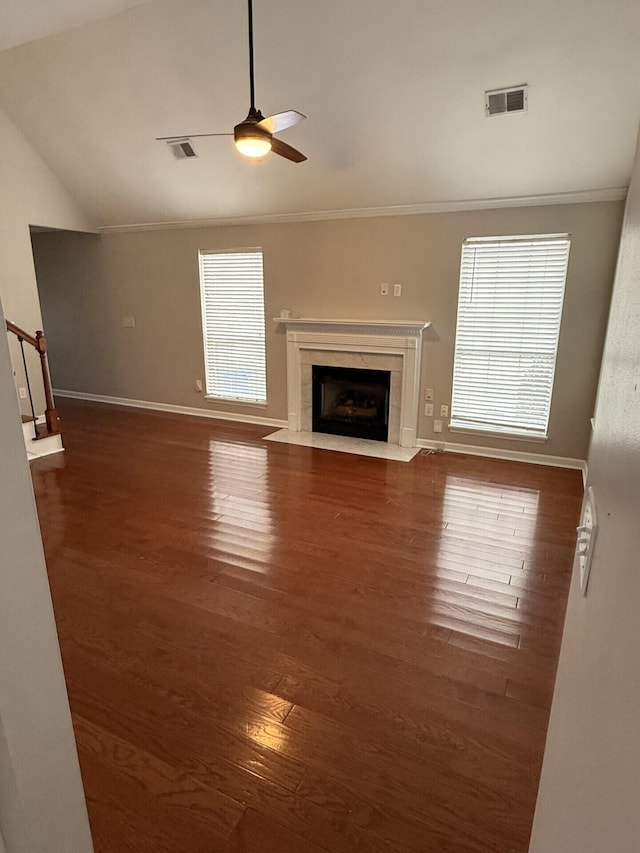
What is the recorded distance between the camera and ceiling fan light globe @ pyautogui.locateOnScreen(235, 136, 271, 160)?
8.97 feet

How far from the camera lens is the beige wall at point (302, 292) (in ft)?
14.2

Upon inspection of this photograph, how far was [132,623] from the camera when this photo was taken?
95.3 inches

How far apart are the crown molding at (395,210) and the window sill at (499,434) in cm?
216

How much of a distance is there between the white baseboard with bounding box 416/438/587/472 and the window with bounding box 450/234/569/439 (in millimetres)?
207

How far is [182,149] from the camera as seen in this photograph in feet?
15.1

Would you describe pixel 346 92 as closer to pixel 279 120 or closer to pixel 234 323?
pixel 279 120

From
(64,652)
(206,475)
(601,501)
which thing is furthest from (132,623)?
(601,501)

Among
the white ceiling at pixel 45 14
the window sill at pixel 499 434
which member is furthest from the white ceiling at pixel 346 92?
the window sill at pixel 499 434

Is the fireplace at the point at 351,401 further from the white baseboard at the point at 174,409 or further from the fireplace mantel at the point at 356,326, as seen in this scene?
the white baseboard at the point at 174,409

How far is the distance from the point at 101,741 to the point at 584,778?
5.92 ft

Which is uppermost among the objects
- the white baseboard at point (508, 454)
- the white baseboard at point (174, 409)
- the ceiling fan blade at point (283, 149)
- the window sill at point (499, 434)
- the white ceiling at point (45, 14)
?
the white ceiling at point (45, 14)

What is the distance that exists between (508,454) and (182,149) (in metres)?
4.47

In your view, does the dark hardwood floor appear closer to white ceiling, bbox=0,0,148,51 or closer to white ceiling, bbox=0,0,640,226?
white ceiling, bbox=0,0,640,226

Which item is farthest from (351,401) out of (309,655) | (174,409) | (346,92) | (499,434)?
(309,655)
